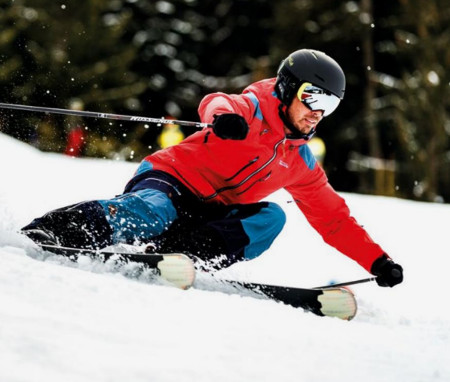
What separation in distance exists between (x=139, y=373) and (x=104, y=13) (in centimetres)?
2050

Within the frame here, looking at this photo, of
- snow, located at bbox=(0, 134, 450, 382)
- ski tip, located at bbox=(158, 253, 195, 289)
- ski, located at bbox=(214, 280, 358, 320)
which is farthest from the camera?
ski, located at bbox=(214, 280, 358, 320)

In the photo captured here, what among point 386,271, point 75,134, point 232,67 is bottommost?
point 232,67

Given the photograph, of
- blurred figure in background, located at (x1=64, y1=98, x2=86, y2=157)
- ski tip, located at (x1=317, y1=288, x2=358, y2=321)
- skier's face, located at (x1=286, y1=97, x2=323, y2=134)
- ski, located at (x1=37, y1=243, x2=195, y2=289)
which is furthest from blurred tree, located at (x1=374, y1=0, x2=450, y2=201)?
ski, located at (x1=37, y1=243, x2=195, y2=289)

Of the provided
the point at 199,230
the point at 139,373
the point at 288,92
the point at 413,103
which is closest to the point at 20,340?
the point at 139,373

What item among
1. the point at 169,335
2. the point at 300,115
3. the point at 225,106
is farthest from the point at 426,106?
the point at 169,335

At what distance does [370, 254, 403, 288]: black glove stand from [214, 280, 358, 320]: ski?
48 cm

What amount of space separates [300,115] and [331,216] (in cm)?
71

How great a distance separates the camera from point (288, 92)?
3.74 metres

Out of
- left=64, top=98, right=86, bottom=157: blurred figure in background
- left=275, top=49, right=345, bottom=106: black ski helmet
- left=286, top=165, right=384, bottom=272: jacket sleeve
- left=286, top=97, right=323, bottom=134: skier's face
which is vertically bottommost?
left=64, top=98, right=86, bottom=157: blurred figure in background

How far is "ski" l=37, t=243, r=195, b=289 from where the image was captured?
2.93 m

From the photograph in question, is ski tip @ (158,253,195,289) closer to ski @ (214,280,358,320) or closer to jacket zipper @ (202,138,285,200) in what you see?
ski @ (214,280,358,320)

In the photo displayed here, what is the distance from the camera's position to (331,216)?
416cm

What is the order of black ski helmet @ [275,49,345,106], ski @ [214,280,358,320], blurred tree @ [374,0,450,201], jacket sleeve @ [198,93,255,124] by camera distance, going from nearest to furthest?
ski @ [214,280,358,320], jacket sleeve @ [198,93,255,124], black ski helmet @ [275,49,345,106], blurred tree @ [374,0,450,201]

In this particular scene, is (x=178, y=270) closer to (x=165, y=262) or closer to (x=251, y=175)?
(x=165, y=262)
